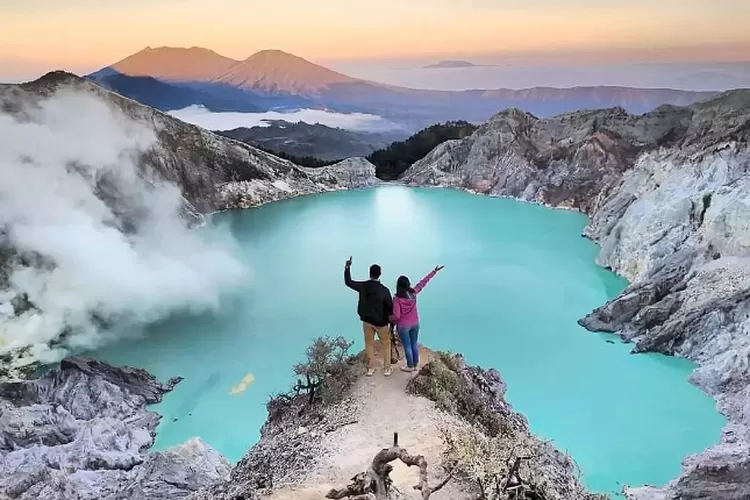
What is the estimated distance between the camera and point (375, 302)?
7.90 m

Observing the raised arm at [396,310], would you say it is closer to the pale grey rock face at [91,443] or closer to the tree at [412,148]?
the pale grey rock face at [91,443]

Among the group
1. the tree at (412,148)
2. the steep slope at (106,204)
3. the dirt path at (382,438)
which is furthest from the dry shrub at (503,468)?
the tree at (412,148)

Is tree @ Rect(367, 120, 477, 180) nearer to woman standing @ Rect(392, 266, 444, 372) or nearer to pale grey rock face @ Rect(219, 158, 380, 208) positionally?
pale grey rock face @ Rect(219, 158, 380, 208)

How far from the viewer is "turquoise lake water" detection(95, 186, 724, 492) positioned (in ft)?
41.5

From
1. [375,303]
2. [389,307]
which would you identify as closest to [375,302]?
[375,303]

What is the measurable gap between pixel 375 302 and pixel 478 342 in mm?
9206

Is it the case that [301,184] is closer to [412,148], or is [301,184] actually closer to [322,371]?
[412,148]

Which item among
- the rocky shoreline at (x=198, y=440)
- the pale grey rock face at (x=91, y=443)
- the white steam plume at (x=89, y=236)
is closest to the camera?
the rocky shoreline at (x=198, y=440)

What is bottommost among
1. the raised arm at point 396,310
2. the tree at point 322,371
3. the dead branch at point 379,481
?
the dead branch at point 379,481

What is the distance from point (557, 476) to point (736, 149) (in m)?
16.1

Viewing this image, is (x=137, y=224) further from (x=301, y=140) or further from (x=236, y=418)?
(x=301, y=140)

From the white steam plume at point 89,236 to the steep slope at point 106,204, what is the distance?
0.17 feet

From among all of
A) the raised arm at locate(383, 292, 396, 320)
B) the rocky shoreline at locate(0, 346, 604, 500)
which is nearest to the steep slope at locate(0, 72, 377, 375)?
the rocky shoreline at locate(0, 346, 604, 500)

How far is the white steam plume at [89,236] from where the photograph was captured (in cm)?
1792
